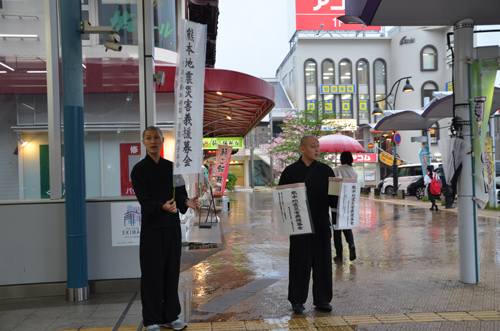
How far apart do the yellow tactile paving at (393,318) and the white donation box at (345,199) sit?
3.24ft

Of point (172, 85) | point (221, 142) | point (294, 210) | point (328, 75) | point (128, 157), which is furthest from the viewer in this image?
point (328, 75)

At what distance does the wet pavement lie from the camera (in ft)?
14.6


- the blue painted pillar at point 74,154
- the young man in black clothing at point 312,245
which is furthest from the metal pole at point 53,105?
the young man in black clothing at point 312,245

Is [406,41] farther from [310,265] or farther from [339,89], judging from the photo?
[310,265]

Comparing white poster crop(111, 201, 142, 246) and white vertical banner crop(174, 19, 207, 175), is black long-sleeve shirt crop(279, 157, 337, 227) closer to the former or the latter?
white vertical banner crop(174, 19, 207, 175)

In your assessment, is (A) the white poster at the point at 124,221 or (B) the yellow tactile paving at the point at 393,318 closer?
(B) the yellow tactile paving at the point at 393,318

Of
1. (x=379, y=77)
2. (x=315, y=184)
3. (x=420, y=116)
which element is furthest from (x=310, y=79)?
(x=315, y=184)

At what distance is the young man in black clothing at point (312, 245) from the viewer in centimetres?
479

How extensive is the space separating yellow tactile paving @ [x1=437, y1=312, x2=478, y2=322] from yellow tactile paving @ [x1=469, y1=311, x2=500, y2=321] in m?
0.08

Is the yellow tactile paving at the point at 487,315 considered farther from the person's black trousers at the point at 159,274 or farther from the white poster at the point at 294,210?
the person's black trousers at the point at 159,274

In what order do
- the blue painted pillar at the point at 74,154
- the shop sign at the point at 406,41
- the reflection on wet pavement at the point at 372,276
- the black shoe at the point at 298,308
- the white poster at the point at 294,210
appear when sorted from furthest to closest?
the shop sign at the point at 406,41 < the blue painted pillar at the point at 74,154 < the reflection on wet pavement at the point at 372,276 < the black shoe at the point at 298,308 < the white poster at the point at 294,210

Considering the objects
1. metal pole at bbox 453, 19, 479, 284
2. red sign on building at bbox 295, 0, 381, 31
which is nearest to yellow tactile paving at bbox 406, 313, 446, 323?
metal pole at bbox 453, 19, 479, 284

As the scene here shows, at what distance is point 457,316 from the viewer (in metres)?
4.50

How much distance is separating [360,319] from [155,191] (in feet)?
7.98
